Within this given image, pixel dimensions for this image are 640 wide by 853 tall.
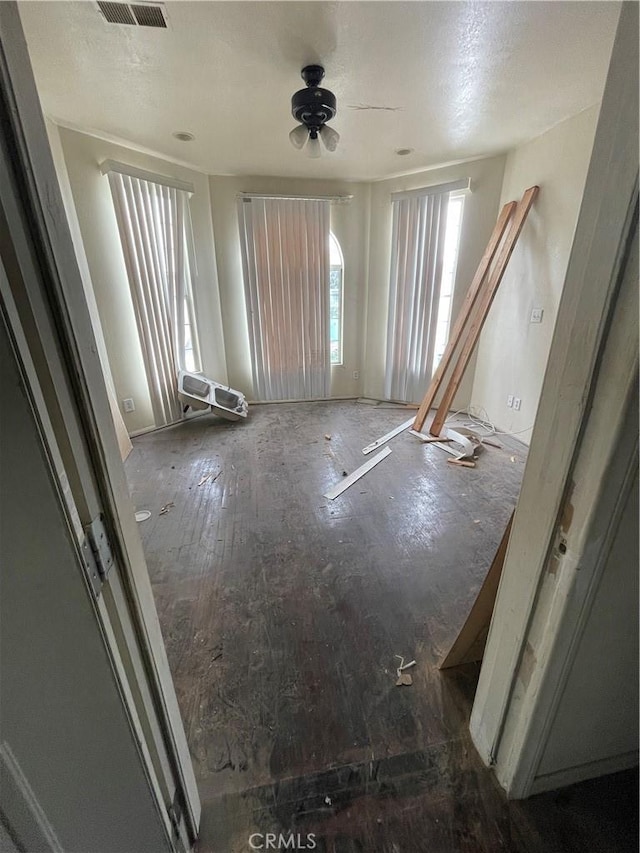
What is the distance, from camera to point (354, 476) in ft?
9.35

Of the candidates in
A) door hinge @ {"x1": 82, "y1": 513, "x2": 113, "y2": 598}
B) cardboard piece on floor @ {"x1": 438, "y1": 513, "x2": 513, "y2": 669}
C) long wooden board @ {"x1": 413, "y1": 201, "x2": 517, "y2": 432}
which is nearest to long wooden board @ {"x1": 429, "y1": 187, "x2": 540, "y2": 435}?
long wooden board @ {"x1": 413, "y1": 201, "x2": 517, "y2": 432}

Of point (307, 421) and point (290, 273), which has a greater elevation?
point (290, 273)

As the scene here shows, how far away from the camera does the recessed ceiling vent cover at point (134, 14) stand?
60.4 inches


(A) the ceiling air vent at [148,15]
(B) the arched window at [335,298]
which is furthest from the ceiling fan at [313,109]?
(B) the arched window at [335,298]

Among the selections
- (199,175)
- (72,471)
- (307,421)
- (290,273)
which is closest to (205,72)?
(199,175)

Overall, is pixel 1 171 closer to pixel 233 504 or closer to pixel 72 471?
pixel 72 471

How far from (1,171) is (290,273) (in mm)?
4077

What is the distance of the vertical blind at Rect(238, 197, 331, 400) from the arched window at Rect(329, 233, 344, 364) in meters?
0.14

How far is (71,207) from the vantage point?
285 centimetres

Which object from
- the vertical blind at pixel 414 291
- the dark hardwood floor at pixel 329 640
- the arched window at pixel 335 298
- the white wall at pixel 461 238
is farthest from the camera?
the arched window at pixel 335 298

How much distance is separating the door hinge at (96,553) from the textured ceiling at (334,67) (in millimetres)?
2272

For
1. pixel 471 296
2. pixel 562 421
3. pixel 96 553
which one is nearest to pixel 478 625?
pixel 562 421

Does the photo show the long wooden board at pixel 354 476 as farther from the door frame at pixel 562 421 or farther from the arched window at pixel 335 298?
the arched window at pixel 335 298

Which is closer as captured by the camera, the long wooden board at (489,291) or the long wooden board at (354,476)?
the long wooden board at (354,476)
